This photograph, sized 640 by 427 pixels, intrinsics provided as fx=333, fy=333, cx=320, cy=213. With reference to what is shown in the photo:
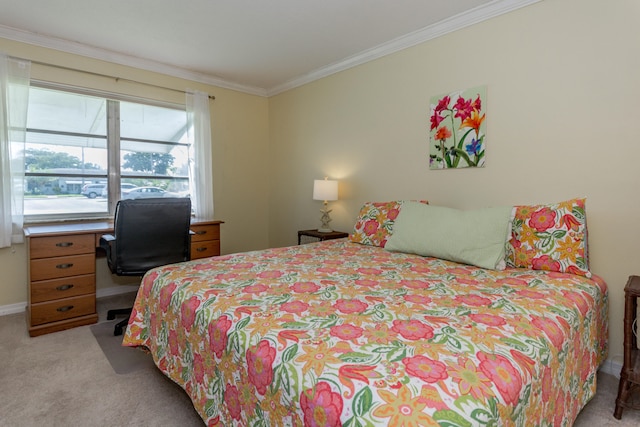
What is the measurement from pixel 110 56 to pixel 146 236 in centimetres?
199

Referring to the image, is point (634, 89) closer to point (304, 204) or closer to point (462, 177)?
point (462, 177)

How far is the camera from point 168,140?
381cm

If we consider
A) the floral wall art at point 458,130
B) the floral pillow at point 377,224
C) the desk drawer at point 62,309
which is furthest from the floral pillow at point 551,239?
the desk drawer at point 62,309

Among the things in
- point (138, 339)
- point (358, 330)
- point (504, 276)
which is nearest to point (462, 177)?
point (504, 276)

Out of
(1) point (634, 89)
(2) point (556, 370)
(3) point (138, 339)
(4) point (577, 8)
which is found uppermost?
(4) point (577, 8)

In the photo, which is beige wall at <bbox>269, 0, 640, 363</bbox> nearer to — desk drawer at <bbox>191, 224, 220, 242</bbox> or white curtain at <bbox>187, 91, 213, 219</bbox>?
desk drawer at <bbox>191, 224, 220, 242</bbox>

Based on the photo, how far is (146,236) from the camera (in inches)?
100

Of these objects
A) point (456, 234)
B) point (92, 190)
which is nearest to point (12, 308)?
point (92, 190)

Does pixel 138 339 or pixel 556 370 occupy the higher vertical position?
pixel 556 370

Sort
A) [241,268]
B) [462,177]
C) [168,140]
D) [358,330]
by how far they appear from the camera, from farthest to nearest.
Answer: [168,140] < [462,177] < [241,268] < [358,330]

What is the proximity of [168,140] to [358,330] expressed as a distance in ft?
11.6

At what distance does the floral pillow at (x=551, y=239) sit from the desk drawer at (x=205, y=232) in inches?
108

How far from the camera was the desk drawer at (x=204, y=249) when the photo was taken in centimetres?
341

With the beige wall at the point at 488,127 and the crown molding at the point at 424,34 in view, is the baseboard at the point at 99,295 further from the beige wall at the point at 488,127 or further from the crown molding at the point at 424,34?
the crown molding at the point at 424,34
